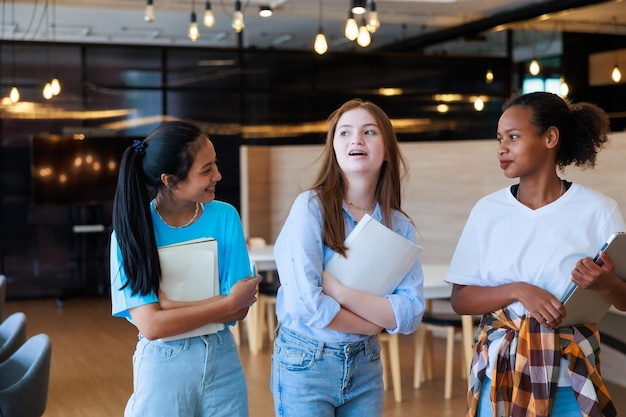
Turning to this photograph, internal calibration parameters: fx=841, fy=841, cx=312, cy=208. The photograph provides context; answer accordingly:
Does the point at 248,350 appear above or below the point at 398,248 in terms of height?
below

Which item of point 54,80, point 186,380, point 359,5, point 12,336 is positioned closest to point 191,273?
point 186,380

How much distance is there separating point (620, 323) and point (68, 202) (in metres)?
7.89

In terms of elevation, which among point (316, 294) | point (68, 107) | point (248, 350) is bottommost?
point (248, 350)

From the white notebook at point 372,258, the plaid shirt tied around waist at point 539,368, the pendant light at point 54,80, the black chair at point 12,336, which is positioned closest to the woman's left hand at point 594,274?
the plaid shirt tied around waist at point 539,368

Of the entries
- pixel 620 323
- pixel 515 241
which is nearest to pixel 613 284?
pixel 515 241

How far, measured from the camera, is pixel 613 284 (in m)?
2.17

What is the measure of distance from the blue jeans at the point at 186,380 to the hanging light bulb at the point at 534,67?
9.83 m

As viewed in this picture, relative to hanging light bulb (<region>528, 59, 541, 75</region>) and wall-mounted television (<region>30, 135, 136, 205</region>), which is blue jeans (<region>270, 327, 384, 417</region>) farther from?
hanging light bulb (<region>528, 59, 541, 75</region>)

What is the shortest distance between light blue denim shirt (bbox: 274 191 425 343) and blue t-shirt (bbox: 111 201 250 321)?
0.12 metres

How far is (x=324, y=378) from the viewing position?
2.20 meters

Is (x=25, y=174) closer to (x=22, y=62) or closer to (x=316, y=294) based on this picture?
(x=22, y=62)

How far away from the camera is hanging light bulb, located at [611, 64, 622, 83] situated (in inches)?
383

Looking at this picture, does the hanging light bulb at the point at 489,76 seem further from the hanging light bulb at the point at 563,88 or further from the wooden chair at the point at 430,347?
the wooden chair at the point at 430,347

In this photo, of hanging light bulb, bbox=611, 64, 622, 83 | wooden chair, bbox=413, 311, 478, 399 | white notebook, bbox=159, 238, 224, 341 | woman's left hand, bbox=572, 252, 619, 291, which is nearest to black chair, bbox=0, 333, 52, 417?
white notebook, bbox=159, 238, 224, 341
